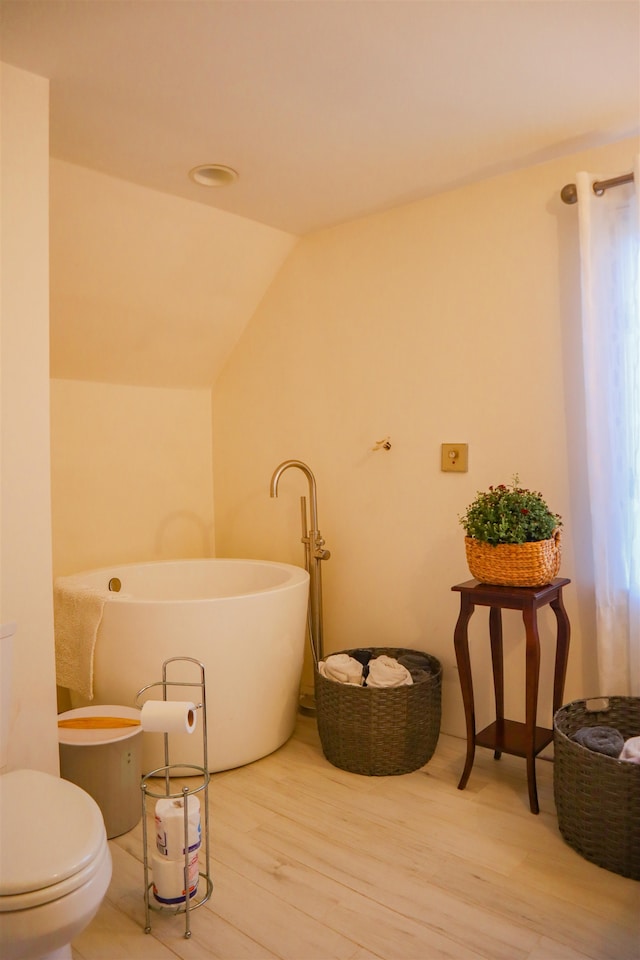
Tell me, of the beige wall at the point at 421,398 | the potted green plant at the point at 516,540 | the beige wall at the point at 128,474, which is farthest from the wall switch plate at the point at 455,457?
the beige wall at the point at 128,474

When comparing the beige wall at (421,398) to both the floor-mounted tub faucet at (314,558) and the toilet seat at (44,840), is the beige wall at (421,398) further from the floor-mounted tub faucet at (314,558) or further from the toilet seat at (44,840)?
the toilet seat at (44,840)

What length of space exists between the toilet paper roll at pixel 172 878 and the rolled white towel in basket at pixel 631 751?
3.93 feet

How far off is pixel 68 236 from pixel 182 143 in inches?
24.9

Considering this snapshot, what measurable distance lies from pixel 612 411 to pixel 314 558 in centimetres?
140

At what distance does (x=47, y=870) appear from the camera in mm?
1349

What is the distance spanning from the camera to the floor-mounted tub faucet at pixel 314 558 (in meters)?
3.12

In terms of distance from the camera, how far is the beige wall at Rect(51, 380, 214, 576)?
319 centimetres

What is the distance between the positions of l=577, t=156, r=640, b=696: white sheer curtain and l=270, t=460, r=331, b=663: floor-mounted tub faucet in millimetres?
1196

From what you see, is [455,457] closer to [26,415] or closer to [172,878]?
[26,415]

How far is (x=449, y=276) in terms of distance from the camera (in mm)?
2848

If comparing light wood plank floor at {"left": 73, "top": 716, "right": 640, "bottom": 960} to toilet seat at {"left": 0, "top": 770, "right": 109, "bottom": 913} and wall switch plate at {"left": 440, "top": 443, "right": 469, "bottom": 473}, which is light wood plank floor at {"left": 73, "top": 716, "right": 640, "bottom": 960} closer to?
toilet seat at {"left": 0, "top": 770, "right": 109, "bottom": 913}

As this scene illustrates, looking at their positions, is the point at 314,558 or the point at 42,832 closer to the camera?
the point at 42,832

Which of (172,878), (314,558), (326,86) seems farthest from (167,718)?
(326,86)

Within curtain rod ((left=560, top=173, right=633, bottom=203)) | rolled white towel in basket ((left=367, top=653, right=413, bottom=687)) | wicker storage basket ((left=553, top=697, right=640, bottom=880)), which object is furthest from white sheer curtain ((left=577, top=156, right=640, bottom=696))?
rolled white towel in basket ((left=367, top=653, right=413, bottom=687))
